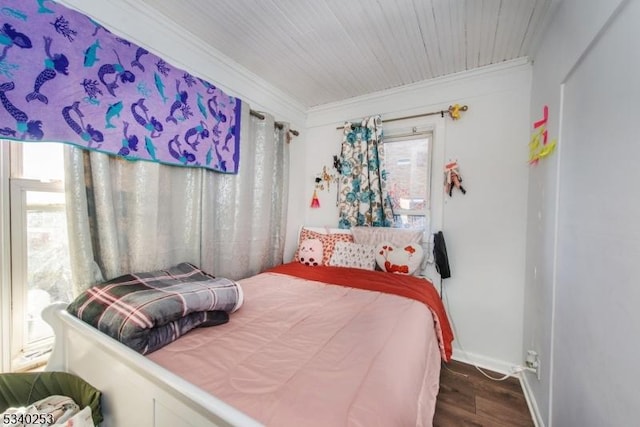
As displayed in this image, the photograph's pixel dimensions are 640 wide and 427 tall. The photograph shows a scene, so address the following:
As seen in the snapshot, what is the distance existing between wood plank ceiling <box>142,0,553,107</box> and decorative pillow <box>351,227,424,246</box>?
1.40 meters

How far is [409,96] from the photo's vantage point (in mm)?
2432

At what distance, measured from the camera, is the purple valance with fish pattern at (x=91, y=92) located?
1054 mm

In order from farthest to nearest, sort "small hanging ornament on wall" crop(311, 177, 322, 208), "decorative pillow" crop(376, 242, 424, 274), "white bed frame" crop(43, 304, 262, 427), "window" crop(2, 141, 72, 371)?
"small hanging ornament on wall" crop(311, 177, 322, 208) < "decorative pillow" crop(376, 242, 424, 274) < "window" crop(2, 141, 72, 371) < "white bed frame" crop(43, 304, 262, 427)

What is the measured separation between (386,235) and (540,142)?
1271 millimetres

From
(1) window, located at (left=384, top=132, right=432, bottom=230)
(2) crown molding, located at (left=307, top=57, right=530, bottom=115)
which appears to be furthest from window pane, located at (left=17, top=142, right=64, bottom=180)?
(1) window, located at (left=384, top=132, right=432, bottom=230)

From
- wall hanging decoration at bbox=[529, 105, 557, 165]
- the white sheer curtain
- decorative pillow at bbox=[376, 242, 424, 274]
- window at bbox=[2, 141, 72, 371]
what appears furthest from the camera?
decorative pillow at bbox=[376, 242, 424, 274]

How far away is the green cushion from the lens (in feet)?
2.98

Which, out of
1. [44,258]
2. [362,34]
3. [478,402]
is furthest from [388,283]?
[44,258]

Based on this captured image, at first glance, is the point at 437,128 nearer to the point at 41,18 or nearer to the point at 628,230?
the point at 628,230

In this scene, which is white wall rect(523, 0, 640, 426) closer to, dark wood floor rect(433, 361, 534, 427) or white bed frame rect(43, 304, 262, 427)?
dark wood floor rect(433, 361, 534, 427)

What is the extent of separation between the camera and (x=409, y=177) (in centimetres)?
249

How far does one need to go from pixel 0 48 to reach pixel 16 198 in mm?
623

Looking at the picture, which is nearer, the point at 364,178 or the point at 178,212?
the point at 178,212

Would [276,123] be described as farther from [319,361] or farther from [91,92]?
[319,361]
